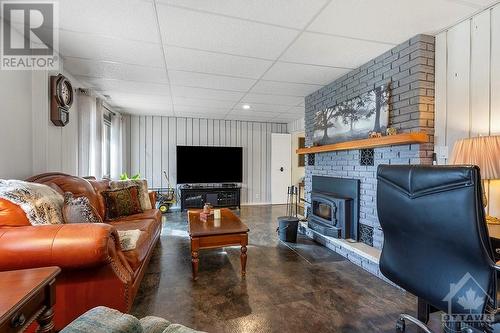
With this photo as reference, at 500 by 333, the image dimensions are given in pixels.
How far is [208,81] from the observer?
11.5ft

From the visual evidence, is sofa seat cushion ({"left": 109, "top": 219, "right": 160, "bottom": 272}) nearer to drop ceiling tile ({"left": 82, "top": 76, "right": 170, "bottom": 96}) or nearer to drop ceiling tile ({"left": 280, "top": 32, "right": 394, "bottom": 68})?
drop ceiling tile ({"left": 82, "top": 76, "right": 170, "bottom": 96})

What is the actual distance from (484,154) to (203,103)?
4.18m

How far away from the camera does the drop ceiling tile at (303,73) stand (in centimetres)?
300

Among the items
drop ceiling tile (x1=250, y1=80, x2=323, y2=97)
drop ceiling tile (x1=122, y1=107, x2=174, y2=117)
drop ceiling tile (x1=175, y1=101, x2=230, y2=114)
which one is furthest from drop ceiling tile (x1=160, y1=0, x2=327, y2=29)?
drop ceiling tile (x1=122, y1=107, x2=174, y2=117)

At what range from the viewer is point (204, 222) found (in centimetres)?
281

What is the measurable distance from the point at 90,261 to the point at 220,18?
1.97 m

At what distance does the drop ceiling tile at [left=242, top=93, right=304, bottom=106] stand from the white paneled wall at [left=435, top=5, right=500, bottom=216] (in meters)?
2.37

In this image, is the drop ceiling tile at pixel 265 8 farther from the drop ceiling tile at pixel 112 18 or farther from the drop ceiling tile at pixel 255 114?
the drop ceiling tile at pixel 255 114

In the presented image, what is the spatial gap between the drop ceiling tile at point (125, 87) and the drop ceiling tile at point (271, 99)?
1402 mm

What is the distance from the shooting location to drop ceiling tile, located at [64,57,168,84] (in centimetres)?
290

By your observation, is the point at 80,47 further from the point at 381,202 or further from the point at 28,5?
the point at 381,202

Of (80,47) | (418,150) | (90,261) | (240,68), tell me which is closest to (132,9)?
(80,47)

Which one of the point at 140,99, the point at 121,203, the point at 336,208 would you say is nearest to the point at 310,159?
the point at 336,208

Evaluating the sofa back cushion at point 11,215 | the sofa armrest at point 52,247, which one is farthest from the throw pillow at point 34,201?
the sofa armrest at point 52,247
